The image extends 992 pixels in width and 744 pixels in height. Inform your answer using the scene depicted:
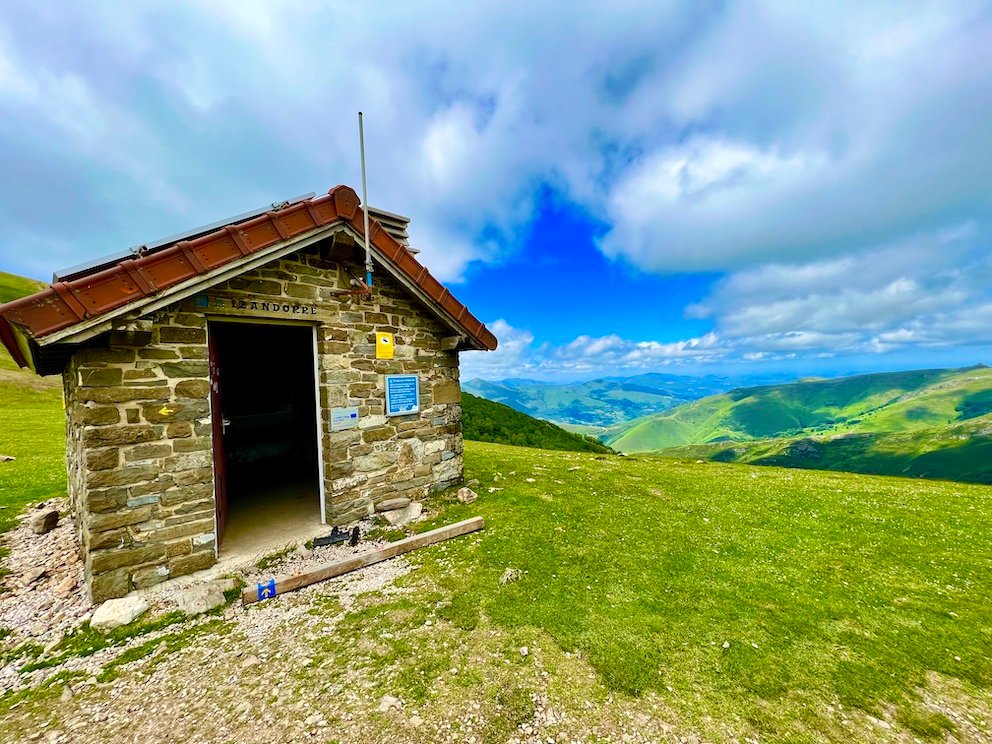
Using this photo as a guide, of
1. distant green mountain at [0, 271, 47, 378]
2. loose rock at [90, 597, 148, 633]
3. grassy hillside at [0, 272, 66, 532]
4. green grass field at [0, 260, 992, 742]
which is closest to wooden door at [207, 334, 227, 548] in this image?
loose rock at [90, 597, 148, 633]

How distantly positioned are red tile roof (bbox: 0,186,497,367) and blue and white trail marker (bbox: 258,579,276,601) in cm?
424

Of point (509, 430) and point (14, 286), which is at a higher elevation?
point (14, 286)

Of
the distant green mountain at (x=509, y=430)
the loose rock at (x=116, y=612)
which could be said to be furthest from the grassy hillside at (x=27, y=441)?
the distant green mountain at (x=509, y=430)

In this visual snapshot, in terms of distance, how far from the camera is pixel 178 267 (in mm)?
5688

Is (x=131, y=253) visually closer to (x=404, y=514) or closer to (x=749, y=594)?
(x=404, y=514)

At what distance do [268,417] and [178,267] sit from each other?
324 inches

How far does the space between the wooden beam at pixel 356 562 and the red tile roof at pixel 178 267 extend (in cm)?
429

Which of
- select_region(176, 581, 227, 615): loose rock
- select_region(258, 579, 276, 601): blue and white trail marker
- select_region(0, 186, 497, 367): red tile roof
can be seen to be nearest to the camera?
select_region(0, 186, 497, 367): red tile roof

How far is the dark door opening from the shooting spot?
1021 centimetres

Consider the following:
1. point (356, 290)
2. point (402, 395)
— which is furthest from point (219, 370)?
point (402, 395)

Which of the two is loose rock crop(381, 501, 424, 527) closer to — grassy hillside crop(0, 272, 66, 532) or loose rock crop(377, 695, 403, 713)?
loose rock crop(377, 695, 403, 713)

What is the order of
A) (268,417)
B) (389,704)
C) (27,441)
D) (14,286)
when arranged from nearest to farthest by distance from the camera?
(389,704), (268,417), (27,441), (14,286)

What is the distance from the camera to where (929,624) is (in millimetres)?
5230

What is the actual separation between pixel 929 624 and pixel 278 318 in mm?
10763
